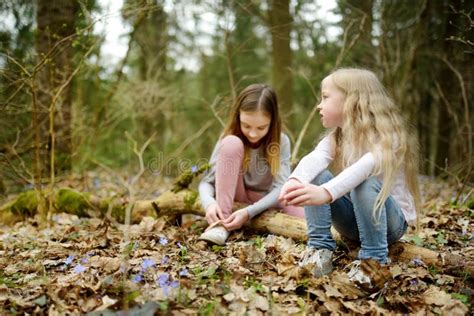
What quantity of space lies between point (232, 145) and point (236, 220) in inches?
22.3

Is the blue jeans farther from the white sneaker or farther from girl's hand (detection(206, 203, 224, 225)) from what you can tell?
girl's hand (detection(206, 203, 224, 225))

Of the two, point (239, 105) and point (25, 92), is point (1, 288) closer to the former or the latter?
point (239, 105)

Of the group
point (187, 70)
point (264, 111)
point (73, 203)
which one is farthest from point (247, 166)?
point (187, 70)

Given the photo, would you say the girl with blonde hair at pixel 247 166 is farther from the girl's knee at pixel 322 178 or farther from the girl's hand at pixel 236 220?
the girl's knee at pixel 322 178

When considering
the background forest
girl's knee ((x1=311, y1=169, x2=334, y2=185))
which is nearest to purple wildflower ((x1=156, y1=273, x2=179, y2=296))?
girl's knee ((x1=311, y1=169, x2=334, y2=185))

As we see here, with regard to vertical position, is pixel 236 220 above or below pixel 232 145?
below

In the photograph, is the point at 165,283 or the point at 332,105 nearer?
the point at 165,283

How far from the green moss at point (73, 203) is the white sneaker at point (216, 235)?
71.4 inches

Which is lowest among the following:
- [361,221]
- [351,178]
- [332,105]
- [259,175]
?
[361,221]

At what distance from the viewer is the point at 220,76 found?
11508mm

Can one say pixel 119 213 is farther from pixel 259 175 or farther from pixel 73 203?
pixel 259 175

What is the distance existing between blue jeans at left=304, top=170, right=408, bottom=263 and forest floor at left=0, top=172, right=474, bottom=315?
0.14 metres

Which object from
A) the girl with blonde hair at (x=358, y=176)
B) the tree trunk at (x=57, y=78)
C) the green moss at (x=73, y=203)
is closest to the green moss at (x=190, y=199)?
the green moss at (x=73, y=203)

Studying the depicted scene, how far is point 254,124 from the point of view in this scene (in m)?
3.27
